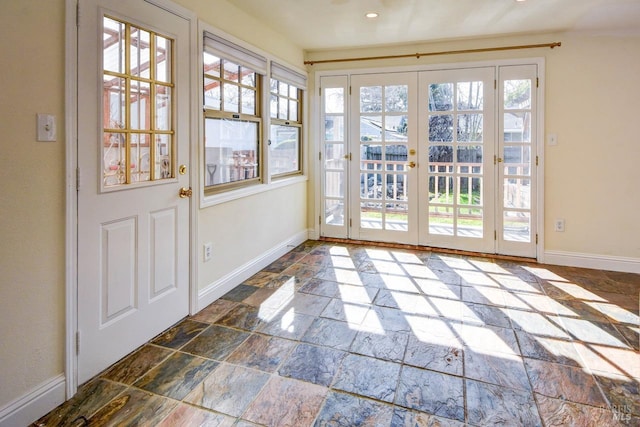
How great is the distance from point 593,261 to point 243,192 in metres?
3.43

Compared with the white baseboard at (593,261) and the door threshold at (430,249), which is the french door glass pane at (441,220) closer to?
the door threshold at (430,249)

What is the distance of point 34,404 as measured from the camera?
5.54 feet

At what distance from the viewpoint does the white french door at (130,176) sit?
1.90 metres

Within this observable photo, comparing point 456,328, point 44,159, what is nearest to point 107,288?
point 44,159

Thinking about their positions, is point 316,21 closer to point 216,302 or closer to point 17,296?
point 216,302

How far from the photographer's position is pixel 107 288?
6.73ft

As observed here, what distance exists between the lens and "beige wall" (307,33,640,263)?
3633 mm


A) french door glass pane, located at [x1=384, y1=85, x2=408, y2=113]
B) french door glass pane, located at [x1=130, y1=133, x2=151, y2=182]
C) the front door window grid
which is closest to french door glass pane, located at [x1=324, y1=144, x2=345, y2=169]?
french door glass pane, located at [x1=384, y1=85, x2=408, y2=113]

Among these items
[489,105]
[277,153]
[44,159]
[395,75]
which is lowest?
[44,159]

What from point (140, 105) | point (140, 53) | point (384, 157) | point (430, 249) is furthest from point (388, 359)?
point (384, 157)

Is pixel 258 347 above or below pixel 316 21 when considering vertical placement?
below

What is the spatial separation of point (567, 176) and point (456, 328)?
91.5 inches

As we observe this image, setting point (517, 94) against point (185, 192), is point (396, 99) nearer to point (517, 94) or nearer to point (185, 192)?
point (517, 94)

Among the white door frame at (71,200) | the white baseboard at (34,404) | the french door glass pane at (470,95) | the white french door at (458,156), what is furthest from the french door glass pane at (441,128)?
the white baseboard at (34,404)
